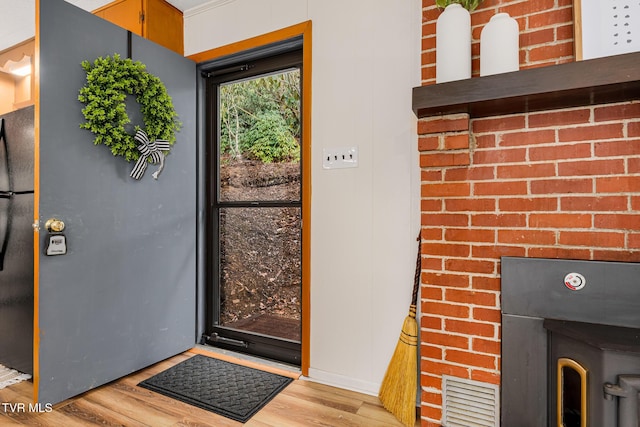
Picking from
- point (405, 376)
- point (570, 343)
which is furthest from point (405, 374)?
point (570, 343)

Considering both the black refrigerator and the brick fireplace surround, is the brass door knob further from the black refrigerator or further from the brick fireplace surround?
the brick fireplace surround

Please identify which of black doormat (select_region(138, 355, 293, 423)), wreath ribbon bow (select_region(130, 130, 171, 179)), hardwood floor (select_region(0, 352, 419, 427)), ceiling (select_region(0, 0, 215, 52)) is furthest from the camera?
ceiling (select_region(0, 0, 215, 52))

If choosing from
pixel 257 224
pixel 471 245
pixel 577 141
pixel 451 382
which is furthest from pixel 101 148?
pixel 577 141

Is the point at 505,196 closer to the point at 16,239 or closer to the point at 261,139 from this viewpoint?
the point at 261,139

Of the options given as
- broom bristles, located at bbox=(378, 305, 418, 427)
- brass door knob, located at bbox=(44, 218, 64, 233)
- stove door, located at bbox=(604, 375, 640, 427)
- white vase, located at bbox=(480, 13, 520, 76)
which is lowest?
broom bristles, located at bbox=(378, 305, 418, 427)

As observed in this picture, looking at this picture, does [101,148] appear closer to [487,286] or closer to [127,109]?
[127,109]

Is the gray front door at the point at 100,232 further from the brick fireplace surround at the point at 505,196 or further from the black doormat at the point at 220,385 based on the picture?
the brick fireplace surround at the point at 505,196

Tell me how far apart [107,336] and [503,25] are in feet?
8.32

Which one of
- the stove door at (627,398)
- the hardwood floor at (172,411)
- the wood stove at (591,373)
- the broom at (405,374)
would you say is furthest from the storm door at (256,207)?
the stove door at (627,398)

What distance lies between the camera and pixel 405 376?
1718mm

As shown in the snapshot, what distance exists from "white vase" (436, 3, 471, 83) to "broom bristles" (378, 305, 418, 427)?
1114mm

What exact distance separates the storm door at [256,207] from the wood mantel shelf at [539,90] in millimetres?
1219

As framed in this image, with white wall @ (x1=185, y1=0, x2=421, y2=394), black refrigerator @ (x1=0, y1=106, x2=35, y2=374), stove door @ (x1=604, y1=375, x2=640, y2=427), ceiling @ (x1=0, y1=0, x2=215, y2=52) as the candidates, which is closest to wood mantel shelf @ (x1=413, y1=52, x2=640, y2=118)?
white wall @ (x1=185, y1=0, x2=421, y2=394)

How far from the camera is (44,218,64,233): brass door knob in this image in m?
1.75
